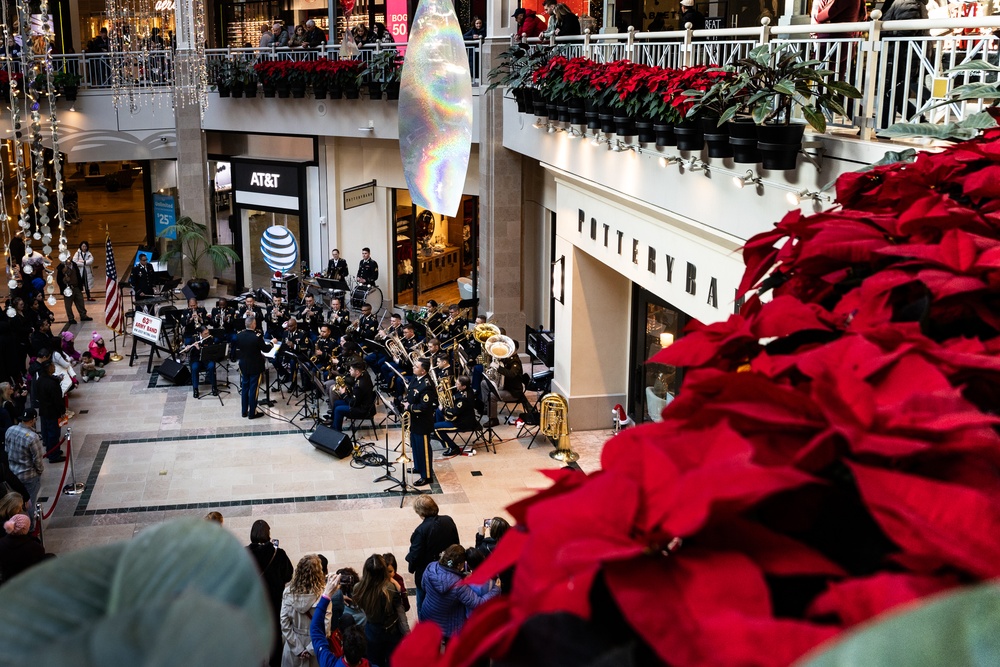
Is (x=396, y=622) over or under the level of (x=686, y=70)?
under

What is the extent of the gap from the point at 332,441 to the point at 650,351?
15.0 ft

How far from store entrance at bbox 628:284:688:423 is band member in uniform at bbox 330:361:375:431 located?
12.6 feet

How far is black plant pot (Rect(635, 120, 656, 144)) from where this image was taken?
31.0 ft

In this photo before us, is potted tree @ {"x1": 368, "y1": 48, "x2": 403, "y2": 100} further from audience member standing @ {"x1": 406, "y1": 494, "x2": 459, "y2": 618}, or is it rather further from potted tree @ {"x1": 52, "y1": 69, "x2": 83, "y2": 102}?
audience member standing @ {"x1": 406, "y1": 494, "x2": 459, "y2": 618}

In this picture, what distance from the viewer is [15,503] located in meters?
8.55

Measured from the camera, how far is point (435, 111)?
12.5 metres

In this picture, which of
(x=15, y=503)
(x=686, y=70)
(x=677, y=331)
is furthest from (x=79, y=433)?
(x=686, y=70)

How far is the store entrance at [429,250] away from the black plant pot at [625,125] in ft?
42.0

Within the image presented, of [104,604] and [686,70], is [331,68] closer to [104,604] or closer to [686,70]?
[686,70]

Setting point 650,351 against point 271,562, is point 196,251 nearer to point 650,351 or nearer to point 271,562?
point 650,351

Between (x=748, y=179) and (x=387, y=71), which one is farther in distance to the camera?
(x=387, y=71)

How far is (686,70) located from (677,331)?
222 inches

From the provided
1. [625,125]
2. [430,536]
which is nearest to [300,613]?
[430,536]

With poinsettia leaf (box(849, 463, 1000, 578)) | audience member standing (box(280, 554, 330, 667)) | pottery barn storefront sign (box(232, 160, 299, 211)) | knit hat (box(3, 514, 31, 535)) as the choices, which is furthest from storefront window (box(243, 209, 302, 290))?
poinsettia leaf (box(849, 463, 1000, 578))
